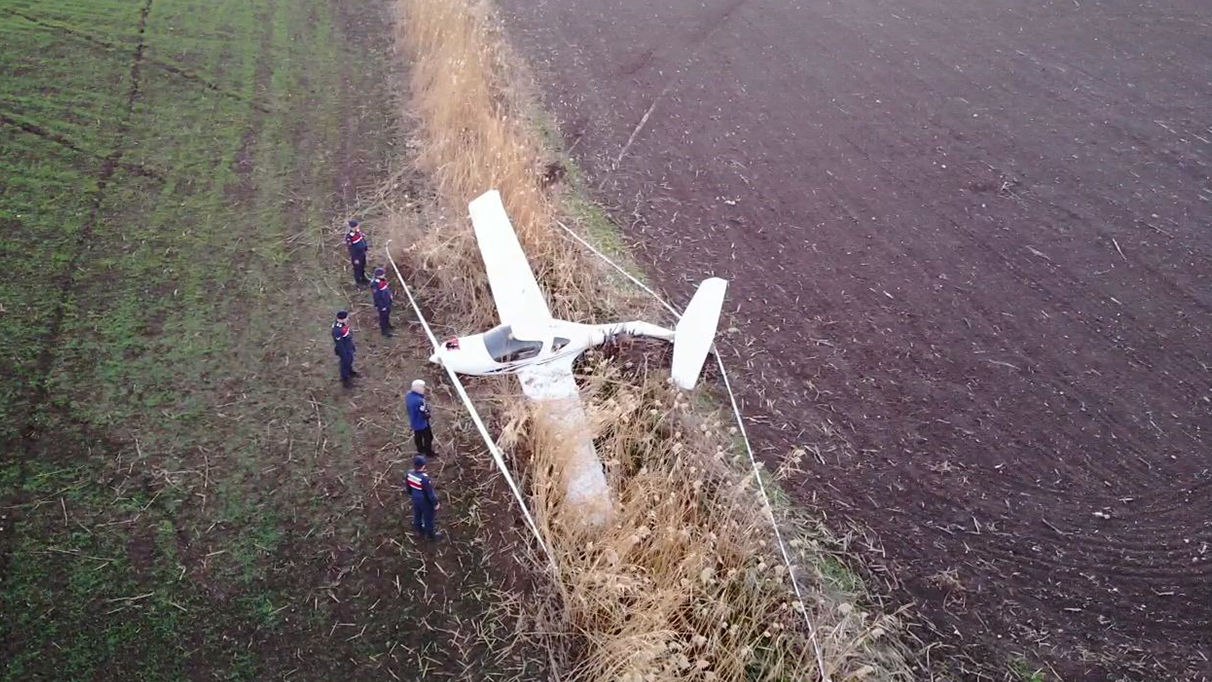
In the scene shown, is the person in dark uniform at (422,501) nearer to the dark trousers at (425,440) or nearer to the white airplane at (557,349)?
the dark trousers at (425,440)

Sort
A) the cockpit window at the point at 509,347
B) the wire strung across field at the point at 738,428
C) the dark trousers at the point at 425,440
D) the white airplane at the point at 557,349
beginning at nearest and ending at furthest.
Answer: the wire strung across field at the point at 738,428 < the white airplane at the point at 557,349 < the dark trousers at the point at 425,440 < the cockpit window at the point at 509,347

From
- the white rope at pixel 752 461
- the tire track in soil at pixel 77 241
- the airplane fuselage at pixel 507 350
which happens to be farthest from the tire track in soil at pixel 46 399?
the white rope at pixel 752 461

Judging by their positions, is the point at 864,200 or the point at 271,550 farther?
the point at 864,200

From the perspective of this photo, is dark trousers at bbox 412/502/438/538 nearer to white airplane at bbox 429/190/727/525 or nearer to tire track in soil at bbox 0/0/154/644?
white airplane at bbox 429/190/727/525

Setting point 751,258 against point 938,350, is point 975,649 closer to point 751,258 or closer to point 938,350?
point 938,350

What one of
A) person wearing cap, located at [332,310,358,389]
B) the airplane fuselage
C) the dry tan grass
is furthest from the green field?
the dry tan grass

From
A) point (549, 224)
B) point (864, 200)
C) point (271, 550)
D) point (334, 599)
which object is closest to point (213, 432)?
point (271, 550)

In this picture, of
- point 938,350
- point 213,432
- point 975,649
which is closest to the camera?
point 975,649

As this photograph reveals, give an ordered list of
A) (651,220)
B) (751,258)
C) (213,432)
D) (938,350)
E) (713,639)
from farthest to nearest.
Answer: (651,220)
(751,258)
(938,350)
(213,432)
(713,639)
